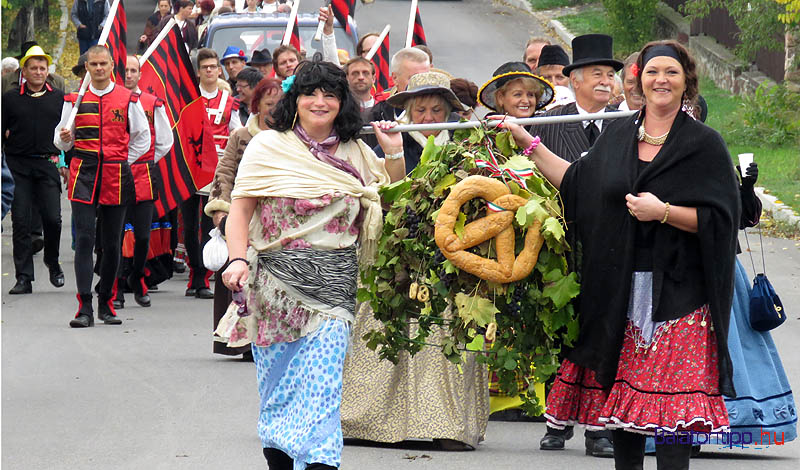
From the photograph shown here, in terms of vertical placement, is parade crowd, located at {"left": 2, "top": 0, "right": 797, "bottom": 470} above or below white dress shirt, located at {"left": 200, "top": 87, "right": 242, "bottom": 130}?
below

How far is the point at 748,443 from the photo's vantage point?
6.23 meters

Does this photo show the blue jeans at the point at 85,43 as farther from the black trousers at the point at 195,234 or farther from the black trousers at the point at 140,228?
the black trousers at the point at 140,228

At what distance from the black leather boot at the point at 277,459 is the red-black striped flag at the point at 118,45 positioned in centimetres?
602

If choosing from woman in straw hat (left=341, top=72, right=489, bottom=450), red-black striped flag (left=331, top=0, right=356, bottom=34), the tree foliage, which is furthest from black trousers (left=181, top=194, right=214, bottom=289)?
the tree foliage

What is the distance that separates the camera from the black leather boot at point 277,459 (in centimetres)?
540

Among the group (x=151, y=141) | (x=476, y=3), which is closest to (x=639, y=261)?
(x=151, y=141)

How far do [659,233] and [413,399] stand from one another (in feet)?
7.70

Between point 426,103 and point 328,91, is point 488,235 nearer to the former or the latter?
point 328,91

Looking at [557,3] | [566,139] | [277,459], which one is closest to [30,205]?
[566,139]

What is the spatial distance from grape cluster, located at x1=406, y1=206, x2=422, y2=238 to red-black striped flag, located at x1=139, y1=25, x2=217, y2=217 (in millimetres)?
6486

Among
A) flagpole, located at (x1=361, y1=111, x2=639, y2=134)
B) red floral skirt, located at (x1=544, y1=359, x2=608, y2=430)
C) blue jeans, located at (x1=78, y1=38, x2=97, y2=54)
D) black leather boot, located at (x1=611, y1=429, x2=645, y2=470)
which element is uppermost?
blue jeans, located at (x1=78, y1=38, x2=97, y2=54)

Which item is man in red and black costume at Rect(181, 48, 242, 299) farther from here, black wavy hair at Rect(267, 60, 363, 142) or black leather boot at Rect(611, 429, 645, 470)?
black leather boot at Rect(611, 429, 645, 470)

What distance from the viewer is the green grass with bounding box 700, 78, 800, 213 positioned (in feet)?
53.5

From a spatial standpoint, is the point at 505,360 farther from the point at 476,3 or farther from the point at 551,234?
the point at 476,3
